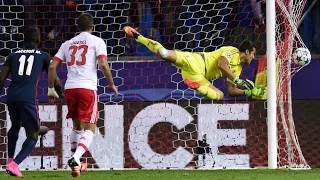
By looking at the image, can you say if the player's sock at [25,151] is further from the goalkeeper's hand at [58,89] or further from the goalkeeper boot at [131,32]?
the goalkeeper boot at [131,32]

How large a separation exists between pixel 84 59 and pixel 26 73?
0.72 metres

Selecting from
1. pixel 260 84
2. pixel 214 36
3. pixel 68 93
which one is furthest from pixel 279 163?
pixel 68 93

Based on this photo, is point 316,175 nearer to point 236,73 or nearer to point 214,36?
point 236,73

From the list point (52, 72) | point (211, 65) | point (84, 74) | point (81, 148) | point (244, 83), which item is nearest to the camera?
point (81, 148)

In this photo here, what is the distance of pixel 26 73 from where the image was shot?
10938 millimetres

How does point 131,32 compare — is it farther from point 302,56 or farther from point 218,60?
point 302,56

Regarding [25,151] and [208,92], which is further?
[208,92]

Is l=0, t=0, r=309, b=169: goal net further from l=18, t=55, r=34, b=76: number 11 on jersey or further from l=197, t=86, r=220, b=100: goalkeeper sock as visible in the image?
l=18, t=55, r=34, b=76: number 11 on jersey

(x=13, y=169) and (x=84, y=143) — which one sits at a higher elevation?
(x=84, y=143)

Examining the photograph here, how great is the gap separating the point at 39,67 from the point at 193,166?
357cm

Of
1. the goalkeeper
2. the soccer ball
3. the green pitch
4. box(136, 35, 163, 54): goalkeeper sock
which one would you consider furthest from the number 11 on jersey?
the soccer ball

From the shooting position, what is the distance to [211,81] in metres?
13.8

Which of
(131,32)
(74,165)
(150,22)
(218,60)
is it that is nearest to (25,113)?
(74,165)

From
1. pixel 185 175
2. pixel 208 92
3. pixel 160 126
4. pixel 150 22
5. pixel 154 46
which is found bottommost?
pixel 185 175
